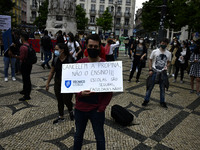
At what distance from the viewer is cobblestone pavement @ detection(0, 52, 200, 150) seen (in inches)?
122

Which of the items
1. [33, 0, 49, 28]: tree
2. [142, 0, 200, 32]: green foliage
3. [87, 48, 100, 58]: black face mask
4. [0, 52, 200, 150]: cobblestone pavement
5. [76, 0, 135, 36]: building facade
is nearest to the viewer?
[87, 48, 100, 58]: black face mask

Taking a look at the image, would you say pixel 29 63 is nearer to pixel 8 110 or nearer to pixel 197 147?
pixel 8 110

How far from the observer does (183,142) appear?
10.9 feet

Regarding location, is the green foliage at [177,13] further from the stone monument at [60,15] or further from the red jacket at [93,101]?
the red jacket at [93,101]

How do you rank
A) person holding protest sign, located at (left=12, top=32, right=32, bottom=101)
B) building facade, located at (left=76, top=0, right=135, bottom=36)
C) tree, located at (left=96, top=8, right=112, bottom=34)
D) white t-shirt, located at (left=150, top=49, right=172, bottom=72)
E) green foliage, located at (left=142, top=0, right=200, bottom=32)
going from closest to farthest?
person holding protest sign, located at (left=12, top=32, right=32, bottom=101), white t-shirt, located at (left=150, top=49, right=172, bottom=72), green foliage, located at (left=142, top=0, right=200, bottom=32), tree, located at (left=96, top=8, right=112, bottom=34), building facade, located at (left=76, top=0, right=135, bottom=36)

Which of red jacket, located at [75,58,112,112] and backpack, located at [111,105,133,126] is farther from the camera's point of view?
backpack, located at [111,105,133,126]

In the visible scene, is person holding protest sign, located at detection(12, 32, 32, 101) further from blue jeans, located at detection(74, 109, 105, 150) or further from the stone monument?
the stone monument

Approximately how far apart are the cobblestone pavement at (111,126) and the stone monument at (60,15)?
1485 centimetres

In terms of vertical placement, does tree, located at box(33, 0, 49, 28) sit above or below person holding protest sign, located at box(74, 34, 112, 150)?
above

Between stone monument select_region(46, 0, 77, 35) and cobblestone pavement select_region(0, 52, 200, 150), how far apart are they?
14848 millimetres

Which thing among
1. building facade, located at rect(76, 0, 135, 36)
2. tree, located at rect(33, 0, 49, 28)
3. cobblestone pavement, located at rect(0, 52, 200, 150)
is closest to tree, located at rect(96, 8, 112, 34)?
building facade, located at rect(76, 0, 135, 36)

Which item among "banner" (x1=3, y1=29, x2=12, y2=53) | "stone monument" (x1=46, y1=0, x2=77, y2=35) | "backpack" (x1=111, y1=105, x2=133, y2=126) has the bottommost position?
"backpack" (x1=111, y1=105, x2=133, y2=126)

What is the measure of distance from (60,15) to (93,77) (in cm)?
1836

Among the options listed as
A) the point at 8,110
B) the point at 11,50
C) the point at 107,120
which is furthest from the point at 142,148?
the point at 11,50
